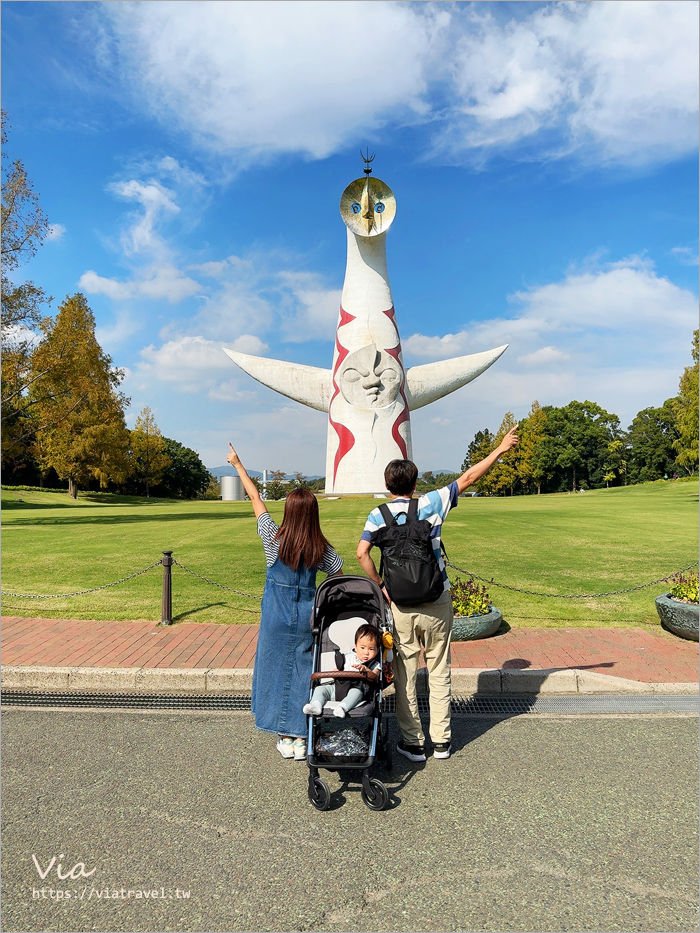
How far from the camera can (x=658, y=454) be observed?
62156 millimetres

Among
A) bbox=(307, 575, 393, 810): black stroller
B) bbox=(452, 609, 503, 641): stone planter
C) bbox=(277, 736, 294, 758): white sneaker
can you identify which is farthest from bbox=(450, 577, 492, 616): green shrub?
bbox=(277, 736, 294, 758): white sneaker

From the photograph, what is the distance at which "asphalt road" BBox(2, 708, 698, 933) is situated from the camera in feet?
8.55

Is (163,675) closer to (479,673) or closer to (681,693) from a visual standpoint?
(479,673)

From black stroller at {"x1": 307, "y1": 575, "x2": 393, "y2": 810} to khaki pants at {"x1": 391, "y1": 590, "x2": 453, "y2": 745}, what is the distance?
0.48 feet

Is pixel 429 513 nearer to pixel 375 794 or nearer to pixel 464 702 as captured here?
pixel 375 794

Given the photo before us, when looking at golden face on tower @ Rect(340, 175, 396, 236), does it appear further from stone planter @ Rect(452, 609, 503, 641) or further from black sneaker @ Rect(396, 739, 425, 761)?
black sneaker @ Rect(396, 739, 425, 761)

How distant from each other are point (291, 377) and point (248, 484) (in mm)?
26238

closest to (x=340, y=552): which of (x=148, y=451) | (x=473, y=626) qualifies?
(x=473, y=626)

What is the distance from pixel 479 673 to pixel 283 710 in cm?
217

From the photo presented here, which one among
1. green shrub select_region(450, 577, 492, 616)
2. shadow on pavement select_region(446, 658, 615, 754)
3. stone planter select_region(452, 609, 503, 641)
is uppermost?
green shrub select_region(450, 577, 492, 616)

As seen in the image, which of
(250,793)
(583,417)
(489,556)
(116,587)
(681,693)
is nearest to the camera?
(250,793)

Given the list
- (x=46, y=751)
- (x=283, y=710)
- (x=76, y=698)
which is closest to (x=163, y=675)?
(x=76, y=698)

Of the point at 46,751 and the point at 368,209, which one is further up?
the point at 368,209

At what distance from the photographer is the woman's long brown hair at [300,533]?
3.82 metres
